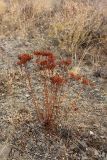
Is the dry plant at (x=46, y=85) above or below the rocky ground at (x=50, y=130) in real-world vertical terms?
above

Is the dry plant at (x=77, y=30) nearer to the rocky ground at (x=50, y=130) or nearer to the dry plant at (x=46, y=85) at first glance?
the dry plant at (x=46, y=85)

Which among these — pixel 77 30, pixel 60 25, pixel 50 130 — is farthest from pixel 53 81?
pixel 60 25

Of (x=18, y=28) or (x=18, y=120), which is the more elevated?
(x=18, y=28)

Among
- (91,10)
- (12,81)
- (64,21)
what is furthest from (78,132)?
(91,10)

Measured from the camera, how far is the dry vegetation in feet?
11.9

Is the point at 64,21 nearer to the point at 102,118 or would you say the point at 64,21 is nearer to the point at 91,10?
the point at 91,10

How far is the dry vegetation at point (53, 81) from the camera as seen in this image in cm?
363

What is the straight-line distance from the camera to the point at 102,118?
13.7 ft

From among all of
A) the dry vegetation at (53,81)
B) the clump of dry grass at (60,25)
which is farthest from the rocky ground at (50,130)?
the clump of dry grass at (60,25)

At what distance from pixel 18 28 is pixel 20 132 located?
3126 millimetres

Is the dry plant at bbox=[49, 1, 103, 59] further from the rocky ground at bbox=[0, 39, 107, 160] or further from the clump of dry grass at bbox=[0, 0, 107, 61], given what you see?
the rocky ground at bbox=[0, 39, 107, 160]

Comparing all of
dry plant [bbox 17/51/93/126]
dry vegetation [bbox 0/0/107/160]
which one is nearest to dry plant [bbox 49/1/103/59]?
dry vegetation [bbox 0/0/107/160]

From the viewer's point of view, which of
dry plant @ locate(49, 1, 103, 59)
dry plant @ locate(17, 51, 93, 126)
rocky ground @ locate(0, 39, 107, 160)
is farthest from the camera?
dry plant @ locate(49, 1, 103, 59)

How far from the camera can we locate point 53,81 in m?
3.37
